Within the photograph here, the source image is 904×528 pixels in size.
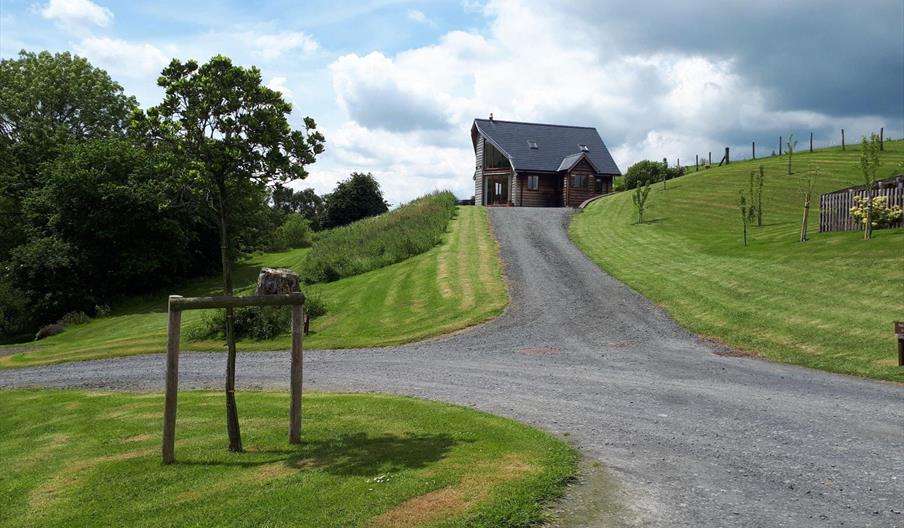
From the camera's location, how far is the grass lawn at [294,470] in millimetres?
6816

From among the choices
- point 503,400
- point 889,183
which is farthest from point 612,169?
point 503,400

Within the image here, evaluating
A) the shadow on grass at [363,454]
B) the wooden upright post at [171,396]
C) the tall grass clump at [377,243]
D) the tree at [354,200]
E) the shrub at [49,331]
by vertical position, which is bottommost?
the shrub at [49,331]

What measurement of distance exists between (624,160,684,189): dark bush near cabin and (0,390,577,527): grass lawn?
210ft

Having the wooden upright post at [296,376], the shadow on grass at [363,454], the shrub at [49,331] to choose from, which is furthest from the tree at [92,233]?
the shadow on grass at [363,454]

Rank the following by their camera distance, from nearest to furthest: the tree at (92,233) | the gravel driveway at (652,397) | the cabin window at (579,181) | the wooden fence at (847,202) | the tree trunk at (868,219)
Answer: the gravel driveway at (652,397) < the tree trunk at (868,219) < the wooden fence at (847,202) < the tree at (92,233) < the cabin window at (579,181)

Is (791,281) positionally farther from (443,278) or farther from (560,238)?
(560,238)

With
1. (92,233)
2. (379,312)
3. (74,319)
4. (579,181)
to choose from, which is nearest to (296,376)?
(379,312)

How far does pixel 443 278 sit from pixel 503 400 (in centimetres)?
1774

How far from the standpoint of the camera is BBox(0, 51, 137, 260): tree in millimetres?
47000

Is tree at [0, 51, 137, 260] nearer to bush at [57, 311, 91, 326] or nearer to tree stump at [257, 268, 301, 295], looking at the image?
bush at [57, 311, 91, 326]

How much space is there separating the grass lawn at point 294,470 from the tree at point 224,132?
4.24 feet

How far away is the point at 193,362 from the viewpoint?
20.2 meters

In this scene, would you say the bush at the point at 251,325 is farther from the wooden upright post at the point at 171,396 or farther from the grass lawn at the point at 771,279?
the grass lawn at the point at 771,279

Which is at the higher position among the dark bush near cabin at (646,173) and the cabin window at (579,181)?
the dark bush near cabin at (646,173)
